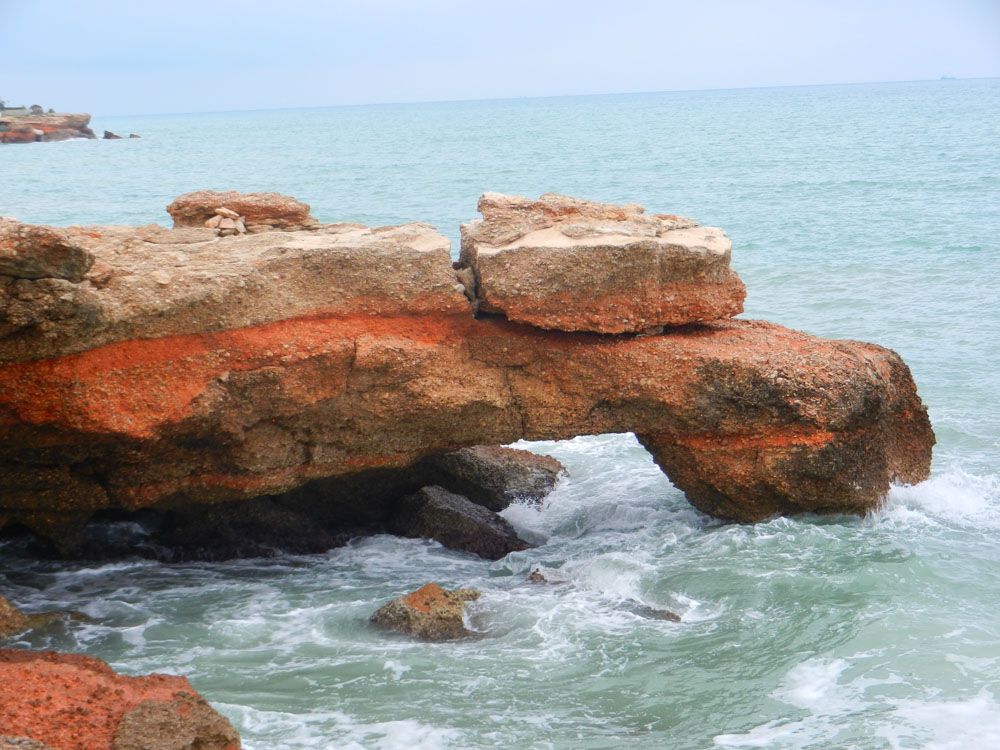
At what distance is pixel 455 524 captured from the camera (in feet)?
35.7

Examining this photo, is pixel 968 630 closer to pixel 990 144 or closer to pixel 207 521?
pixel 207 521

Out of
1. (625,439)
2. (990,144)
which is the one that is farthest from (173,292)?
(990,144)

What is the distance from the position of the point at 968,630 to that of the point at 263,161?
211 ft

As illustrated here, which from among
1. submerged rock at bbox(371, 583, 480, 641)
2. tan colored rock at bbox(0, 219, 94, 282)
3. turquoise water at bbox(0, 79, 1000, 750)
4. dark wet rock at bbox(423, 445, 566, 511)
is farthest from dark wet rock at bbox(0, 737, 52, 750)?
dark wet rock at bbox(423, 445, 566, 511)

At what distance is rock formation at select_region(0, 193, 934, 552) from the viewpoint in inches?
328

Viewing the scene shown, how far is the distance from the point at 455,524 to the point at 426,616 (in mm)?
2550

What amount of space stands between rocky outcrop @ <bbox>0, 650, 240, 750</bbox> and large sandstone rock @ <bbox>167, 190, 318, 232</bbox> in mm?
4934

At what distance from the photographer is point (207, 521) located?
34.6 feet

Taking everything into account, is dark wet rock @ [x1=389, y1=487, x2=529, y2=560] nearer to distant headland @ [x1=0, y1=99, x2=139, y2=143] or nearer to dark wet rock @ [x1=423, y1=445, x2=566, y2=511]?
dark wet rock @ [x1=423, y1=445, x2=566, y2=511]

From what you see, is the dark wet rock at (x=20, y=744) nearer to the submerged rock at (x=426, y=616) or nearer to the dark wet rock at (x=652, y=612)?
the submerged rock at (x=426, y=616)

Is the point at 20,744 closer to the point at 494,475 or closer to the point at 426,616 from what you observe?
the point at 426,616

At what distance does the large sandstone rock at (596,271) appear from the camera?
930 cm

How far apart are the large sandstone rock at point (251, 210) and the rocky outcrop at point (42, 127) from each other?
79.1m

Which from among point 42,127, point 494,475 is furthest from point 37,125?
point 494,475
